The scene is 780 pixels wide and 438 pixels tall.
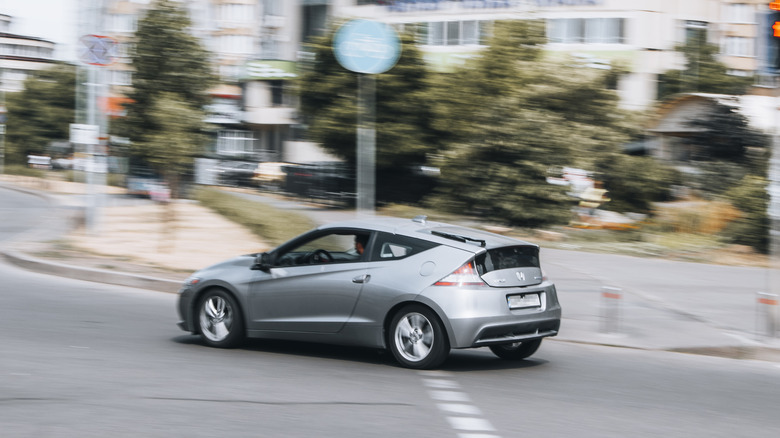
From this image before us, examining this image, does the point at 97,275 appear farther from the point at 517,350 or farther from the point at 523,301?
the point at 523,301

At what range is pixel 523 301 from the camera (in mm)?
8773

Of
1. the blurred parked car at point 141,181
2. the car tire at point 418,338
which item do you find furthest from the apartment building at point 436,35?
the car tire at point 418,338

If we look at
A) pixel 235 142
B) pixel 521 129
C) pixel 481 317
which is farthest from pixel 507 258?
pixel 235 142

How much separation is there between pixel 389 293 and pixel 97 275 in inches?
315

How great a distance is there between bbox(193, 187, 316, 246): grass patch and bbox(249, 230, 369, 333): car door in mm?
10279

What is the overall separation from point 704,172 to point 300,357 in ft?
83.4

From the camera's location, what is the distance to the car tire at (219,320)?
31.4 ft

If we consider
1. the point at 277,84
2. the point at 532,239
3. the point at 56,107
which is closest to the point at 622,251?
the point at 532,239

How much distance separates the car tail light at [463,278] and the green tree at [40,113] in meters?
67.8

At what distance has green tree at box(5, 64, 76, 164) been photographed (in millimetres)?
71188

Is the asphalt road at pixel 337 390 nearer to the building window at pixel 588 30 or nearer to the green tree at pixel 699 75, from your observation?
the building window at pixel 588 30

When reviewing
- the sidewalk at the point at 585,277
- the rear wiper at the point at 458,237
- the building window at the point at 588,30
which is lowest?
the sidewalk at the point at 585,277

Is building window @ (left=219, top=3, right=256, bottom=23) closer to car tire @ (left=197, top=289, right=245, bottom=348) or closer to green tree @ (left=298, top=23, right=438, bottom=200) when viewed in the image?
green tree @ (left=298, top=23, right=438, bottom=200)

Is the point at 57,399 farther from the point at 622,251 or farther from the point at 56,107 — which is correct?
the point at 56,107
